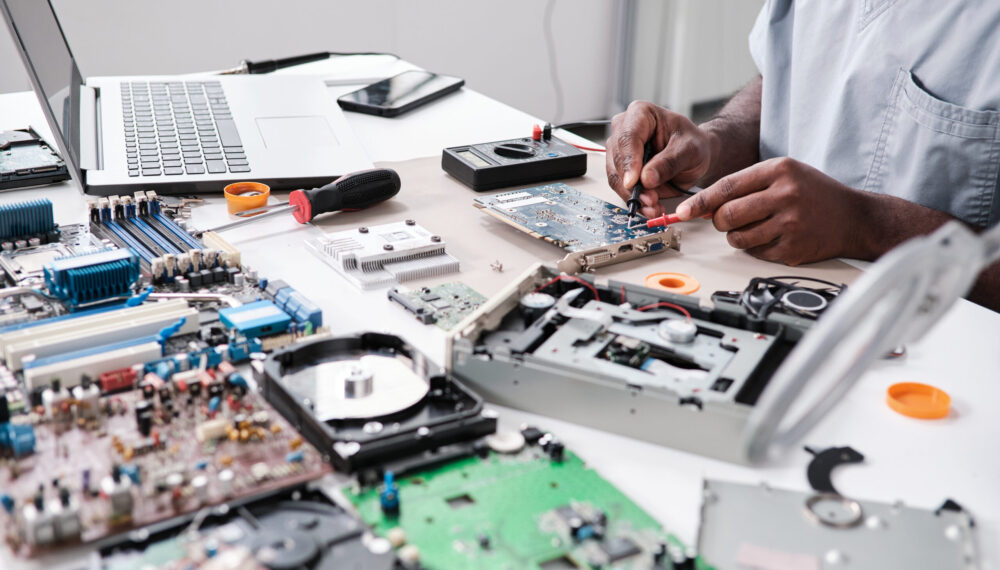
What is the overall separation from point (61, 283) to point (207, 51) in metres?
3.45

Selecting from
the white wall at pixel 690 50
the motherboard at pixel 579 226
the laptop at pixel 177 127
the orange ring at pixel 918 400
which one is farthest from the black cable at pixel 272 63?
the white wall at pixel 690 50

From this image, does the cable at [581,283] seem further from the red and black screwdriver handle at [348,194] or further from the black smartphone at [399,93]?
the black smartphone at [399,93]

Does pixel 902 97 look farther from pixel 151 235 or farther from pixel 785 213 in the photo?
pixel 151 235

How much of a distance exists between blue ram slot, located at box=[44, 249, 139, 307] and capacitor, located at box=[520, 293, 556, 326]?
61cm

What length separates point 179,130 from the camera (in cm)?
206

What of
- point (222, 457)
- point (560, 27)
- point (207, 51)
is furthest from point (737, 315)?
point (560, 27)

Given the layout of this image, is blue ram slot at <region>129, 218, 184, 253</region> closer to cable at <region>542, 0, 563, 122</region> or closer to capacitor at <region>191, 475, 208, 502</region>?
capacitor at <region>191, 475, 208, 502</region>

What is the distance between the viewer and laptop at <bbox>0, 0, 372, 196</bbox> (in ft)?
6.00

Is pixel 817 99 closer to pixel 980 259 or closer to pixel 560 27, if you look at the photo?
pixel 980 259

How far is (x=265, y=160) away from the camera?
1.96 m

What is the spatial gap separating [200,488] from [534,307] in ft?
1.80

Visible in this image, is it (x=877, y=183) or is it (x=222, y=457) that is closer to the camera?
(x=222, y=457)

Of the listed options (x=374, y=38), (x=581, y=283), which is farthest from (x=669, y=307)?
(x=374, y=38)

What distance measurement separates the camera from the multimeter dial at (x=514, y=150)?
2049 millimetres
